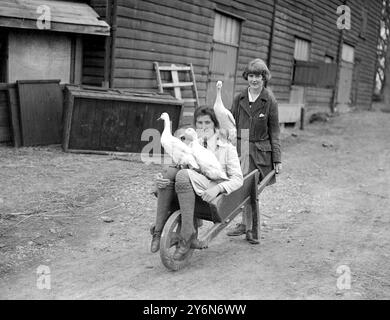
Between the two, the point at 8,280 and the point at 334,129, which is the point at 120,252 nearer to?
the point at 8,280

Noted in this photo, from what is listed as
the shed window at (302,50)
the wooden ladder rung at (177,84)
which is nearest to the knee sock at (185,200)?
the wooden ladder rung at (177,84)

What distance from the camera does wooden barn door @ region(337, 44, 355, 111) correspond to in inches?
893

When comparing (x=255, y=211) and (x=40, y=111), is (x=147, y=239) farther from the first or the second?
(x=40, y=111)

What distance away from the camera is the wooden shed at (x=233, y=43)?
10352 mm

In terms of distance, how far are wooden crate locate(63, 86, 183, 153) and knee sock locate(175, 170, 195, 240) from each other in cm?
499

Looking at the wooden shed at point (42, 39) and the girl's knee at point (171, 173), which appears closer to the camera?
the girl's knee at point (171, 173)

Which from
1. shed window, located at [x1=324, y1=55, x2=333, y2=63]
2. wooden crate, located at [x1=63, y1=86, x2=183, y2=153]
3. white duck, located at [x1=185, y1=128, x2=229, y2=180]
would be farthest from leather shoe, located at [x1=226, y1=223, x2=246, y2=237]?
shed window, located at [x1=324, y1=55, x2=333, y2=63]

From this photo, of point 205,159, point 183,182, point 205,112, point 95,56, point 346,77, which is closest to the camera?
point 183,182

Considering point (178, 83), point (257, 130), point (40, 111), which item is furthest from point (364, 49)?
point (257, 130)

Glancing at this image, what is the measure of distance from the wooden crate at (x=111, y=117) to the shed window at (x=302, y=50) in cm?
963

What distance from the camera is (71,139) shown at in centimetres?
883

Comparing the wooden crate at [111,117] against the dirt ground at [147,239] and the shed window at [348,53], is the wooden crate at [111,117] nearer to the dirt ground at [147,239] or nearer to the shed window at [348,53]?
the dirt ground at [147,239]

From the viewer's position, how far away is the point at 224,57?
44.5 feet

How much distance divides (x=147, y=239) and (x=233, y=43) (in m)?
9.54
